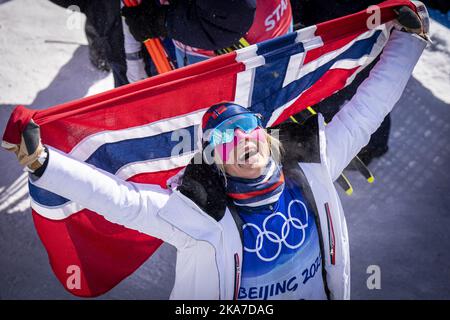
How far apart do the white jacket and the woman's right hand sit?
41 mm

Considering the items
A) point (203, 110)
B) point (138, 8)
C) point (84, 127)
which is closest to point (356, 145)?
point (203, 110)

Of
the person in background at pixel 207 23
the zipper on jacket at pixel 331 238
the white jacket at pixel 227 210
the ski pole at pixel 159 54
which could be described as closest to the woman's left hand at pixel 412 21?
the white jacket at pixel 227 210

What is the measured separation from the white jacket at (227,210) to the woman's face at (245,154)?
0.72 feet

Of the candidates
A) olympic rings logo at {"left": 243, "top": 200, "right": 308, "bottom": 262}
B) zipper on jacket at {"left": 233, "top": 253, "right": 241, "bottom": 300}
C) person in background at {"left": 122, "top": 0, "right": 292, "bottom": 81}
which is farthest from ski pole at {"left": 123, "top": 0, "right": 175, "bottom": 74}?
zipper on jacket at {"left": 233, "top": 253, "right": 241, "bottom": 300}

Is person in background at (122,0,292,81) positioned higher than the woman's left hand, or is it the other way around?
the woman's left hand

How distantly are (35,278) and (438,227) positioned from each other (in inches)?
112

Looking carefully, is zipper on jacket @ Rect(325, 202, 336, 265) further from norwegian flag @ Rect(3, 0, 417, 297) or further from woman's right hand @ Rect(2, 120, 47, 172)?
woman's right hand @ Rect(2, 120, 47, 172)

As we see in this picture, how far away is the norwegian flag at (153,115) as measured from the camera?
1944 millimetres

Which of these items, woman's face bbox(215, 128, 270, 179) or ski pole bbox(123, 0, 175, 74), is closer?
woman's face bbox(215, 128, 270, 179)

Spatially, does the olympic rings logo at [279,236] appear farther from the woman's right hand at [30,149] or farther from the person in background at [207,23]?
the person in background at [207,23]

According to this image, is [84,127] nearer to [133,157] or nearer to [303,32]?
[133,157]

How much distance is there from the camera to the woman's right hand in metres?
1.54

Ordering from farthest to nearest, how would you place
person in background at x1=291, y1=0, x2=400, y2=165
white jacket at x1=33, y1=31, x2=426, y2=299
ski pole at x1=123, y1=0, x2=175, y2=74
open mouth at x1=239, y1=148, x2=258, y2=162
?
person in background at x1=291, y1=0, x2=400, y2=165
ski pole at x1=123, y1=0, x2=175, y2=74
open mouth at x1=239, y1=148, x2=258, y2=162
white jacket at x1=33, y1=31, x2=426, y2=299
